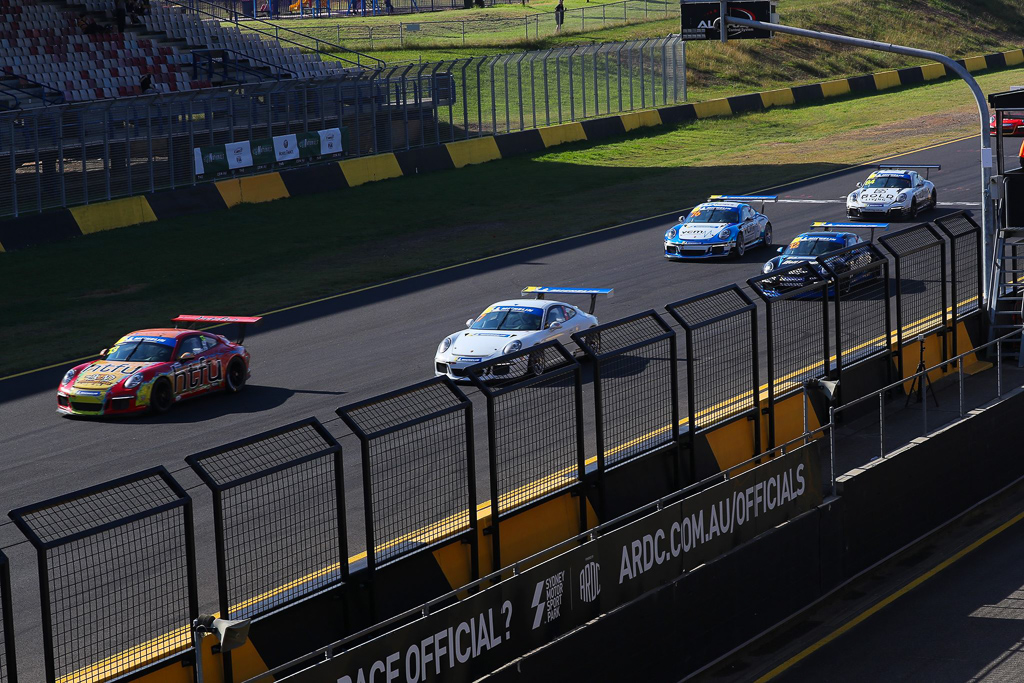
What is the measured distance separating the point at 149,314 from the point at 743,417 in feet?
52.7

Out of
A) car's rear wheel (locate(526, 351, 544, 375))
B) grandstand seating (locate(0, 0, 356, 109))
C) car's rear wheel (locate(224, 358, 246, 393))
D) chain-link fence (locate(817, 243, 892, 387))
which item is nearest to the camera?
car's rear wheel (locate(526, 351, 544, 375))

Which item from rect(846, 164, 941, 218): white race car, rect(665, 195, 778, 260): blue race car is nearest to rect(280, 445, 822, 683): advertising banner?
rect(665, 195, 778, 260): blue race car

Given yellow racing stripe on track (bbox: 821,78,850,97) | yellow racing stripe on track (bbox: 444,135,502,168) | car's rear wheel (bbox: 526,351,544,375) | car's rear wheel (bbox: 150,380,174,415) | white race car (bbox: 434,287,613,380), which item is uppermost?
yellow racing stripe on track (bbox: 821,78,850,97)

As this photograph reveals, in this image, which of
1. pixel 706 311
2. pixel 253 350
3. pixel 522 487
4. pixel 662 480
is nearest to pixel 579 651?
pixel 522 487

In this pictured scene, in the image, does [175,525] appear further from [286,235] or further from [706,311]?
[286,235]

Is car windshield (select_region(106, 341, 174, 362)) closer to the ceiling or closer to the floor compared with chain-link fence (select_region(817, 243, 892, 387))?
closer to the floor

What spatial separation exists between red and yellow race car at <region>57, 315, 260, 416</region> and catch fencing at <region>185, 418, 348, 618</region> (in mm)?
10294

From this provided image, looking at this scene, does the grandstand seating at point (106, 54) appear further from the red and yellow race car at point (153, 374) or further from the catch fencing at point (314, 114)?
the red and yellow race car at point (153, 374)

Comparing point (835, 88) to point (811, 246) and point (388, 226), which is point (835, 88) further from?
point (811, 246)

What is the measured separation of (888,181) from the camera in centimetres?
3494

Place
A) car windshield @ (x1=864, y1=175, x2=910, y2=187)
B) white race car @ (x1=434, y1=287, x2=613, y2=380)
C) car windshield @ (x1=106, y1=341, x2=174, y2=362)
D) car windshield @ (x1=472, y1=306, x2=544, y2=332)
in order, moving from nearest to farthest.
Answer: car windshield @ (x1=106, y1=341, x2=174, y2=362) < white race car @ (x1=434, y1=287, x2=613, y2=380) < car windshield @ (x1=472, y1=306, x2=544, y2=332) < car windshield @ (x1=864, y1=175, x2=910, y2=187)

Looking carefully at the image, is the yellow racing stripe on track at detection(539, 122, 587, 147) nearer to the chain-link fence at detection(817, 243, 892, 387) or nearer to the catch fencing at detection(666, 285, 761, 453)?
the chain-link fence at detection(817, 243, 892, 387)

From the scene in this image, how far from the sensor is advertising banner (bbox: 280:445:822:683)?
9.24 metres

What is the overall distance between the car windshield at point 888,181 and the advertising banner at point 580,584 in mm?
23217
